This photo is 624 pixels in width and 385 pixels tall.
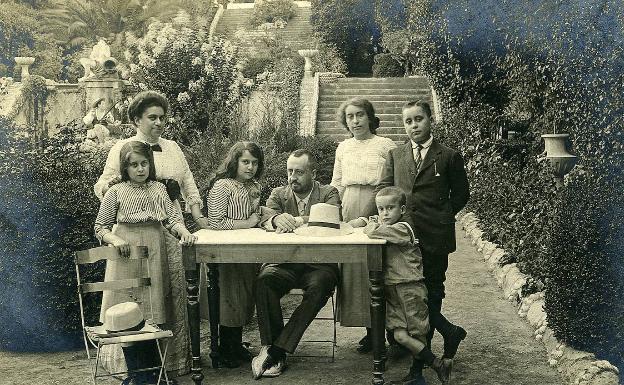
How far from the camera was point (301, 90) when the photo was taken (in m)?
20.8

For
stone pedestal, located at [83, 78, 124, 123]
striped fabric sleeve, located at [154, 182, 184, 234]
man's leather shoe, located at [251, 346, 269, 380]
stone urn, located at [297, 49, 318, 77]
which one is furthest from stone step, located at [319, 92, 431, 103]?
man's leather shoe, located at [251, 346, 269, 380]

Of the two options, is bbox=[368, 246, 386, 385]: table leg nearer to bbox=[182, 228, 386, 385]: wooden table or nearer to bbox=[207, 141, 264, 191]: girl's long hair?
bbox=[182, 228, 386, 385]: wooden table

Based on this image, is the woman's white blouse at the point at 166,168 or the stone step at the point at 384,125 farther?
the stone step at the point at 384,125

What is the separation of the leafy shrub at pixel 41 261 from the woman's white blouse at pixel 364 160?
82.3 inches

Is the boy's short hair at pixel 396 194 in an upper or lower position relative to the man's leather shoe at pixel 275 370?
upper

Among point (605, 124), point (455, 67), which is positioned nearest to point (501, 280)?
point (605, 124)

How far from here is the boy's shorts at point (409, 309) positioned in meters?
4.87

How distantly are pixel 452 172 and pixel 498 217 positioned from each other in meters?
4.59

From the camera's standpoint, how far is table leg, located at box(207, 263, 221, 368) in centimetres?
535

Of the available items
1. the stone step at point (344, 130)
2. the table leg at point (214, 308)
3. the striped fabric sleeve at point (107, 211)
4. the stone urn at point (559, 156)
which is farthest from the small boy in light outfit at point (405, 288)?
the stone step at point (344, 130)

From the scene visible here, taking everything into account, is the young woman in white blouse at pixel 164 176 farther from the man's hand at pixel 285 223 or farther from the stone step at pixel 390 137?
the stone step at pixel 390 137

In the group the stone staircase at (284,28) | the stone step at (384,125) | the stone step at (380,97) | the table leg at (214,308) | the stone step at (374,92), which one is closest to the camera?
the table leg at (214,308)

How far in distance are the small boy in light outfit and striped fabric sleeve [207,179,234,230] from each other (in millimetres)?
1145

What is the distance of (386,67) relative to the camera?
2419cm
